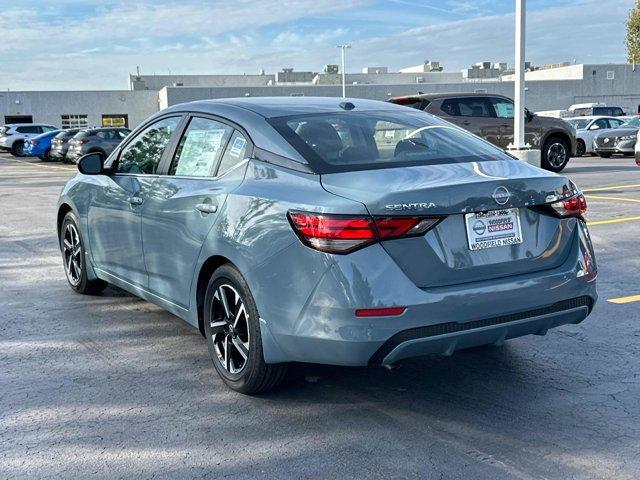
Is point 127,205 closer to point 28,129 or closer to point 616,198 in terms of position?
point 616,198

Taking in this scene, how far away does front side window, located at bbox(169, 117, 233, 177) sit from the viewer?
4539 mm

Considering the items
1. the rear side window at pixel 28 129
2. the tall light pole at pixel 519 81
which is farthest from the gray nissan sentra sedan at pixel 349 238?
the rear side window at pixel 28 129

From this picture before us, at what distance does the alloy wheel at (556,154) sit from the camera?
17.2 meters

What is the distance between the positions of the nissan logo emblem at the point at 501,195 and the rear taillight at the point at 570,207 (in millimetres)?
331

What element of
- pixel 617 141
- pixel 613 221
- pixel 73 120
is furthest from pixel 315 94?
pixel 613 221

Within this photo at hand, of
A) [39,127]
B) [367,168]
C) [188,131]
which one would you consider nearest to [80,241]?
[188,131]

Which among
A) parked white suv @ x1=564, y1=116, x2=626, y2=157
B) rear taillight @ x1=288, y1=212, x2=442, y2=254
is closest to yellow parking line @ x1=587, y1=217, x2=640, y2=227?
rear taillight @ x1=288, y1=212, x2=442, y2=254

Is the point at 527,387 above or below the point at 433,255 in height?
below

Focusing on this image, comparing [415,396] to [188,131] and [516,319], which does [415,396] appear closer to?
[516,319]

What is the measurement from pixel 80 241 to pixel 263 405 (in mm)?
2985

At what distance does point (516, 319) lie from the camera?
3.71 meters

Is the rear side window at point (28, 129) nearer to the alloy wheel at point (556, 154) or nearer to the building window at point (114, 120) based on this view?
the building window at point (114, 120)

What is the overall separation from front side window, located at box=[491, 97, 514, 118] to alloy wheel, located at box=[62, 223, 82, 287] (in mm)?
12135

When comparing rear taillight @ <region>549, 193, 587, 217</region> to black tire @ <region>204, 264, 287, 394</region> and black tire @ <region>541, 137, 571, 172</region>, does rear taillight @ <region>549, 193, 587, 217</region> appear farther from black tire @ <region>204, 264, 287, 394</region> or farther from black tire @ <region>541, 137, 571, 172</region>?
black tire @ <region>541, 137, 571, 172</region>
